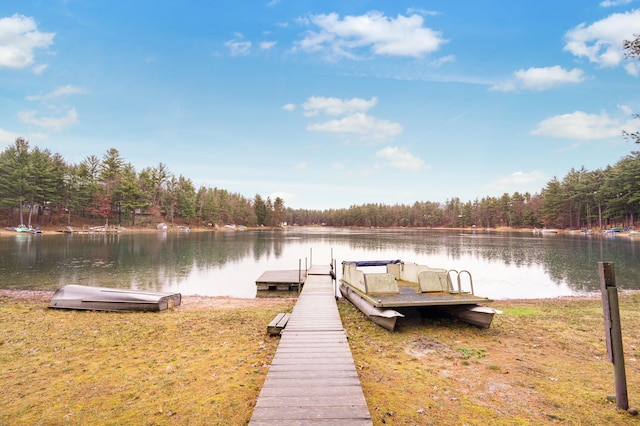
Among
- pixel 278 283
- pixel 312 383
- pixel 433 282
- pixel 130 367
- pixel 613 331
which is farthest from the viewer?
pixel 278 283

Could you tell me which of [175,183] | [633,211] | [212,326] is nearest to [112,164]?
[175,183]

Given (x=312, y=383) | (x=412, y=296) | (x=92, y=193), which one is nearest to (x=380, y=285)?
(x=412, y=296)

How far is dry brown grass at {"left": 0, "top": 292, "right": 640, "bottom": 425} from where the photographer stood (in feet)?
14.8

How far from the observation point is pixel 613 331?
14.0ft

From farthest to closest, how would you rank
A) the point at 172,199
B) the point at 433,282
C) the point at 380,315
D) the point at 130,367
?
1. the point at 172,199
2. the point at 433,282
3. the point at 380,315
4. the point at 130,367

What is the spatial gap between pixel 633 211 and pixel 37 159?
397ft

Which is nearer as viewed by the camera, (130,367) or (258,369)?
(258,369)

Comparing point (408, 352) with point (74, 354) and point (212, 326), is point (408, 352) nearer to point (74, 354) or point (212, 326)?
point (212, 326)

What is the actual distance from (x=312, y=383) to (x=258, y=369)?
5.79 feet

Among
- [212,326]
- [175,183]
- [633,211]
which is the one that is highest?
[175,183]

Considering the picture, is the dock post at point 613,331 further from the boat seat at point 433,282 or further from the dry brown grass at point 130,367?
the boat seat at point 433,282

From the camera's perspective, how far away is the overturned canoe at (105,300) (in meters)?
11.3

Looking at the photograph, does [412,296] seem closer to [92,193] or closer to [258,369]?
[258,369]

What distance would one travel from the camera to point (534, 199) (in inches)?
4321
